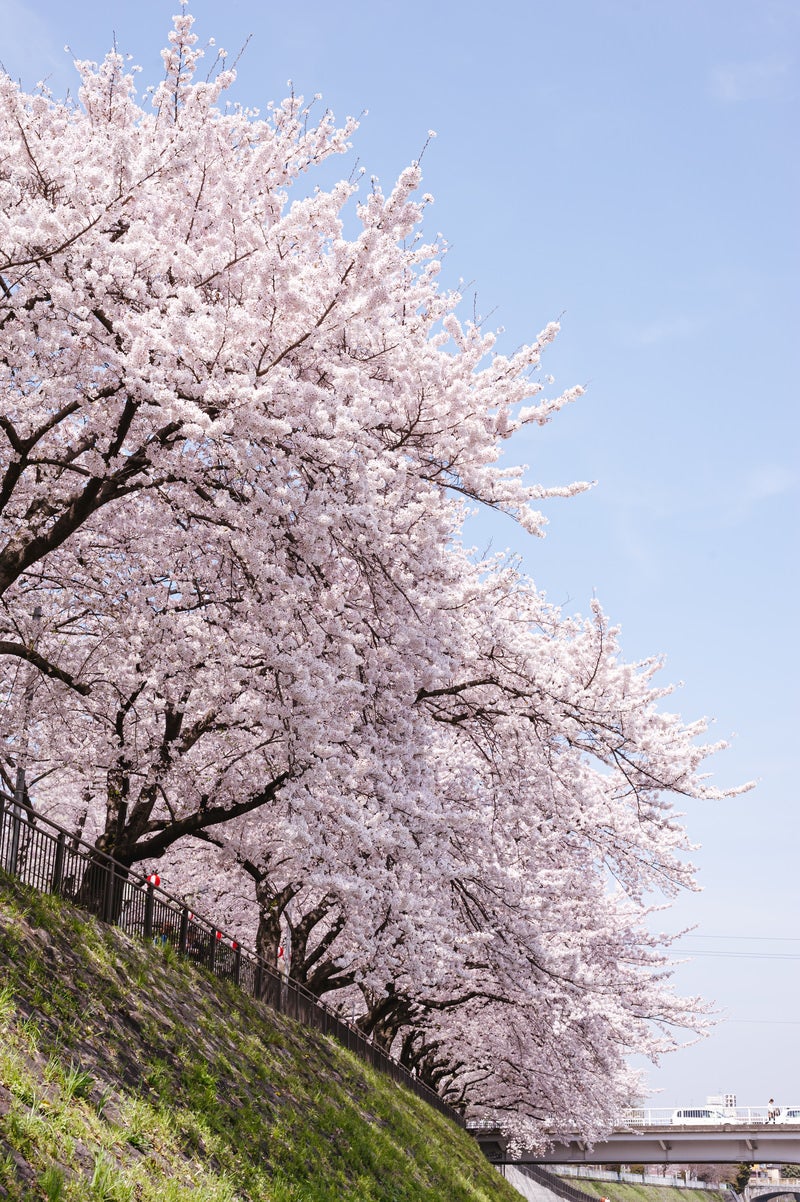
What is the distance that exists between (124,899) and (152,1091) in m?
4.36

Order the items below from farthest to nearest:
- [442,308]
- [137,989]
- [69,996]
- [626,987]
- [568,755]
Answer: [626,987] < [568,755] < [442,308] < [137,989] < [69,996]

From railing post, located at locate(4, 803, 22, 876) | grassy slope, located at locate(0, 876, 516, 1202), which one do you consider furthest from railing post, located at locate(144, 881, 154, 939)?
railing post, located at locate(4, 803, 22, 876)

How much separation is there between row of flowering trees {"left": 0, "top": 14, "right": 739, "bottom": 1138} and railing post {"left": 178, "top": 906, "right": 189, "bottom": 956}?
984 millimetres

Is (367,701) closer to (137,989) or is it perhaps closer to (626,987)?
(137,989)

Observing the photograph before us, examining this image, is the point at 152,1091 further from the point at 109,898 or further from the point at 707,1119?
the point at 707,1119

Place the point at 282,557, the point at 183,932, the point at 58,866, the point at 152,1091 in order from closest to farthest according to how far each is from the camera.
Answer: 1. the point at 152,1091
2. the point at 282,557
3. the point at 58,866
4. the point at 183,932

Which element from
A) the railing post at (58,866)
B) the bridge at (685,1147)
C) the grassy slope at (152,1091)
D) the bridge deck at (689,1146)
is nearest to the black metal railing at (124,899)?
the railing post at (58,866)

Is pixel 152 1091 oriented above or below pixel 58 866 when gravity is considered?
below

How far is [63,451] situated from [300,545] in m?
4.27

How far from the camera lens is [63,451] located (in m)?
14.1

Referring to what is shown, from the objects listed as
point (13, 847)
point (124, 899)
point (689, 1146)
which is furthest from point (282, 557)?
point (689, 1146)

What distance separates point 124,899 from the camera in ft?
47.8

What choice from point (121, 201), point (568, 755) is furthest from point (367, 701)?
point (121, 201)

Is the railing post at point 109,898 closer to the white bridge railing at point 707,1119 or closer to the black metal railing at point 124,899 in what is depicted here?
the black metal railing at point 124,899
